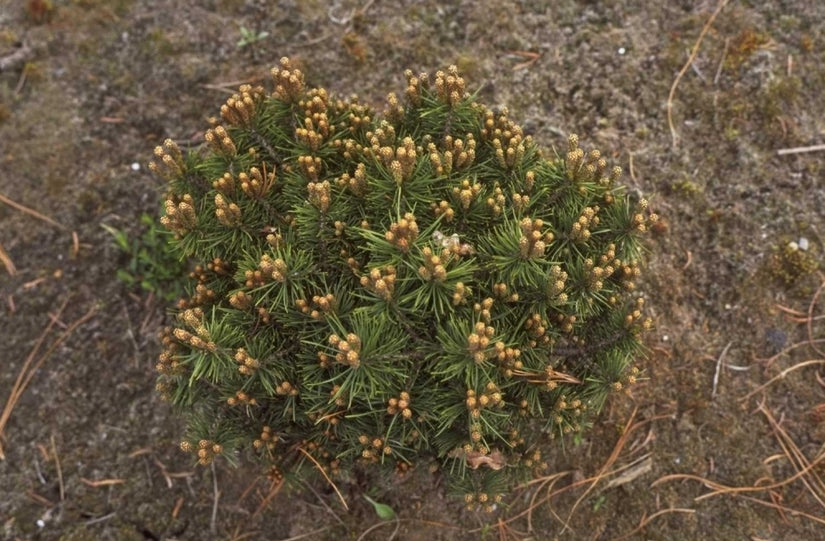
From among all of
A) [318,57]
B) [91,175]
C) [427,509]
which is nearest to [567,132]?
[318,57]

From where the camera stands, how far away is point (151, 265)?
4.43 m

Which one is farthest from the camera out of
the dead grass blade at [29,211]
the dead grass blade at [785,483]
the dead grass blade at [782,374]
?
the dead grass blade at [29,211]

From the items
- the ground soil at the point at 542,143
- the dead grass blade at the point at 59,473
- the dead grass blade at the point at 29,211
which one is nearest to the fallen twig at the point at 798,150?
the ground soil at the point at 542,143

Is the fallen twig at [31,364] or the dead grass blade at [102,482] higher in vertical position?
the fallen twig at [31,364]

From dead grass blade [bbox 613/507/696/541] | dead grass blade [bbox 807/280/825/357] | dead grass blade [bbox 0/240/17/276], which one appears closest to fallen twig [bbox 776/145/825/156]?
dead grass blade [bbox 807/280/825/357]

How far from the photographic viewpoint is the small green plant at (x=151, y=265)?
4.33m

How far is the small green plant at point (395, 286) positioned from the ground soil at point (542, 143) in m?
0.96

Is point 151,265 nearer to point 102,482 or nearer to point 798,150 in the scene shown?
point 102,482

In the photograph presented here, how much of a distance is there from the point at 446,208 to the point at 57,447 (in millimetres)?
3178

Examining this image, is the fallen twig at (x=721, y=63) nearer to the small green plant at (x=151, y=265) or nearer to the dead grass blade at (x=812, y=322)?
the dead grass blade at (x=812, y=322)

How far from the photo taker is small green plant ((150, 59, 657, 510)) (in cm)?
259

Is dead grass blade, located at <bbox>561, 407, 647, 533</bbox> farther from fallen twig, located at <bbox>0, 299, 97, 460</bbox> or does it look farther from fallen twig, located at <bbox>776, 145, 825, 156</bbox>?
fallen twig, located at <bbox>0, 299, 97, 460</bbox>

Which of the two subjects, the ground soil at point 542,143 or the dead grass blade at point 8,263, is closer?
the ground soil at point 542,143

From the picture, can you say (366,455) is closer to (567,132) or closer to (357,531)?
(357,531)
